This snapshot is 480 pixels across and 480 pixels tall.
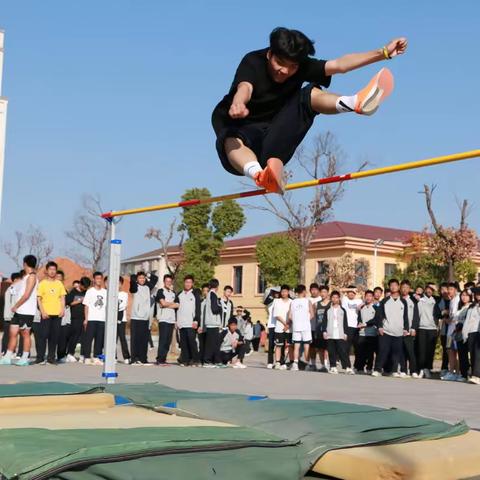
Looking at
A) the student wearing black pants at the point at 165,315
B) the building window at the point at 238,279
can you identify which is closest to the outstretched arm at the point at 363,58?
the student wearing black pants at the point at 165,315

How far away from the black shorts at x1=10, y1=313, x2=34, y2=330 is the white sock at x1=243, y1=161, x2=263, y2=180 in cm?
776

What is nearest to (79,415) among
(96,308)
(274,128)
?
(274,128)

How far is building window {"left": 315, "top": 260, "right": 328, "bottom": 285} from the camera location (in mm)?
43144

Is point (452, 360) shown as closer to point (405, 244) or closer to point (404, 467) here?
point (404, 467)

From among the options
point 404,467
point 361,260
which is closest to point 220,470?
point 404,467

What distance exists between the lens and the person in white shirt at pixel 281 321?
14.7 m

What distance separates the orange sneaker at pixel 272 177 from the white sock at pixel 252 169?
5 cm

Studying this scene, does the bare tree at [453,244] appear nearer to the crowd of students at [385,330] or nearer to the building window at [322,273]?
the building window at [322,273]

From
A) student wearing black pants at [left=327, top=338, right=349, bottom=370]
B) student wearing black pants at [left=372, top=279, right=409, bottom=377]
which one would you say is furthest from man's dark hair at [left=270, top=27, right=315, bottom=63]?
student wearing black pants at [left=327, top=338, right=349, bottom=370]

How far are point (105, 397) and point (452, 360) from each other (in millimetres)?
8952

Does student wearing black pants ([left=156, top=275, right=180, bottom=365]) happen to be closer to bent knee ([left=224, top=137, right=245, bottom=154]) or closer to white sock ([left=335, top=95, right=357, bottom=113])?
bent knee ([left=224, top=137, right=245, bottom=154])

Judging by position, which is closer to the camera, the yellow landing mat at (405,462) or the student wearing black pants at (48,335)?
the yellow landing mat at (405,462)

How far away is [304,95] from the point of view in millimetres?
5738

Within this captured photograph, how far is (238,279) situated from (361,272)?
11116 mm
